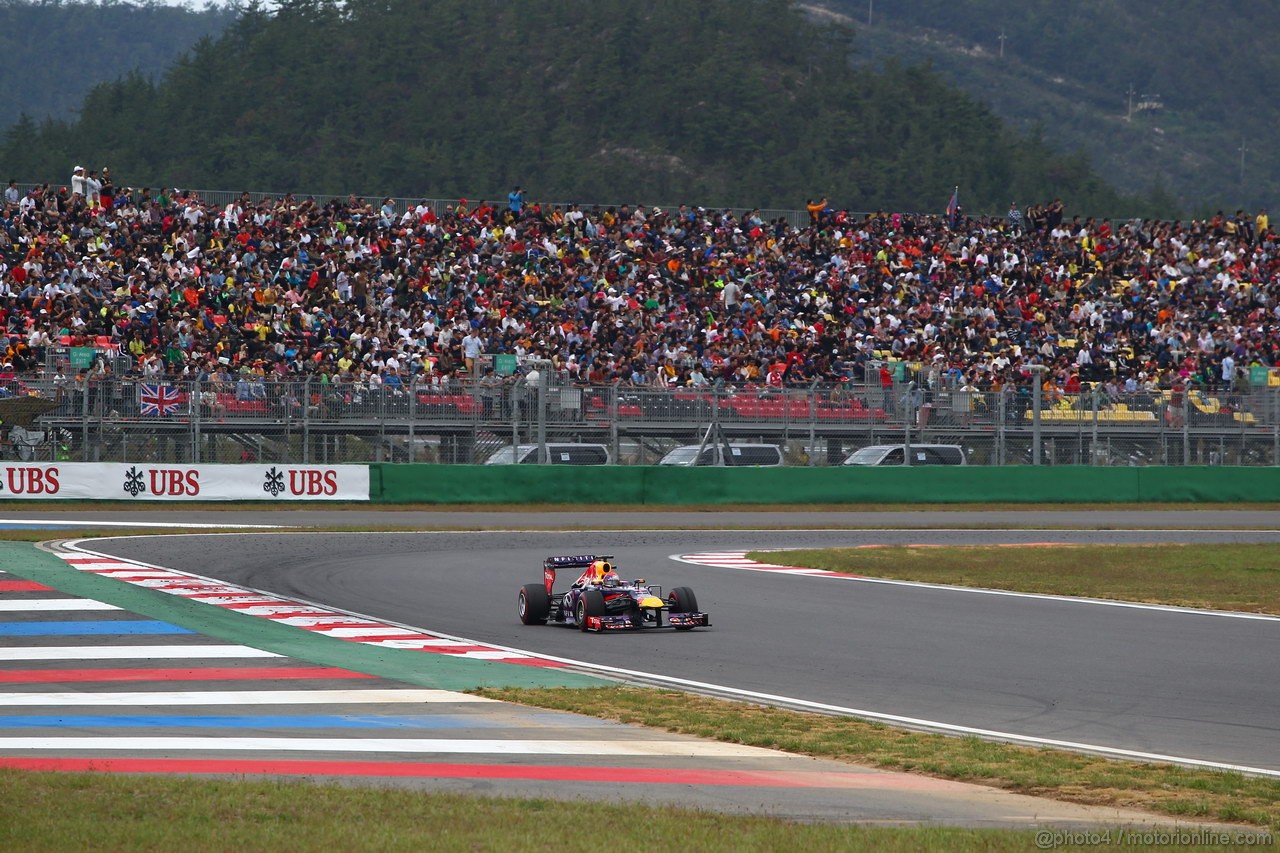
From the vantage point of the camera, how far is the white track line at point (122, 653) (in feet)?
40.5

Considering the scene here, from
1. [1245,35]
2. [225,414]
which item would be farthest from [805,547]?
[1245,35]

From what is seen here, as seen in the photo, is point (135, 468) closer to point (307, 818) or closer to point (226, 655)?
point (226, 655)

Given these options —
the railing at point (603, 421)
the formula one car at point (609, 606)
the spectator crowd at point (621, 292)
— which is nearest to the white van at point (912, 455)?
the railing at point (603, 421)

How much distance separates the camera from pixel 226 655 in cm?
1254

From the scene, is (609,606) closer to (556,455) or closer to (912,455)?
(556,455)

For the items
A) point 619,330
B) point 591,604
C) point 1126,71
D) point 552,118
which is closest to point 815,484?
point 619,330

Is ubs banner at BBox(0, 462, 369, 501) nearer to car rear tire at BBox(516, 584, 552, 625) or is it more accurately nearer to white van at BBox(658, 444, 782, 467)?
white van at BBox(658, 444, 782, 467)

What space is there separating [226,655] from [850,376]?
2788 centimetres

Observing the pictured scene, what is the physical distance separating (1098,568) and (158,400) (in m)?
17.2

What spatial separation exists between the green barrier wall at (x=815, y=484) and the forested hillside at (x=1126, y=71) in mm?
108682

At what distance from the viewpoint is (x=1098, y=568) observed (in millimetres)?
21688

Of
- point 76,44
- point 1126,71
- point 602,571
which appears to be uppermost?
point 76,44

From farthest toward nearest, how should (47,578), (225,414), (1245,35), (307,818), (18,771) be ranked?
(1245,35) → (225,414) → (47,578) → (18,771) → (307,818)

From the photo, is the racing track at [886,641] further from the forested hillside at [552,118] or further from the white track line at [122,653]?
the forested hillside at [552,118]
